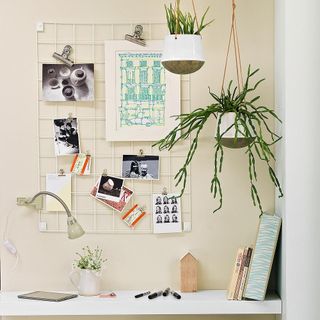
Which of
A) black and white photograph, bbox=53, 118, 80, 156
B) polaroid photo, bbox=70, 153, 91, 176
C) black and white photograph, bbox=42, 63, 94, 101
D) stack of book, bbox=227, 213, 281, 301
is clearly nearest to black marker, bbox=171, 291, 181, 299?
stack of book, bbox=227, 213, 281, 301

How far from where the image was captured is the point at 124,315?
352 centimetres

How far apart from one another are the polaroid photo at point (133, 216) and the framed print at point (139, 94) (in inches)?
13.0

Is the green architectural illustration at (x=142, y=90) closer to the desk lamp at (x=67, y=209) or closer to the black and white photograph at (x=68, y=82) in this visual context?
the black and white photograph at (x=68, y=82)

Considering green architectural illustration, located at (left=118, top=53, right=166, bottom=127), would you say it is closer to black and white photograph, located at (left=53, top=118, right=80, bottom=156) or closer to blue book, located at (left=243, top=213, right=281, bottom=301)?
black and white photograph, located at (left=53, top=118, right=80, bottom=156)

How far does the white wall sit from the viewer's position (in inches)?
126

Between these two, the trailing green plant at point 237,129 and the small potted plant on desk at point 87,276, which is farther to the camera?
the small potted plant on desk at point 87,276

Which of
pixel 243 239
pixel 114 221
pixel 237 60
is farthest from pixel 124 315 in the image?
pixel 237 60

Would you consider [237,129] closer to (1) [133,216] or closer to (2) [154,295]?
(1) [133,216]

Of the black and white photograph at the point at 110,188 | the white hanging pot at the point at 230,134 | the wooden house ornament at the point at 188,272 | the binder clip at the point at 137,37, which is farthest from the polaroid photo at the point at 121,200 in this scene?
the binder clip at the point at 137,37

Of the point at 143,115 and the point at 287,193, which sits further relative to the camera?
the point at 143,115

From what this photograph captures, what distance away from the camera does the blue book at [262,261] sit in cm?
324

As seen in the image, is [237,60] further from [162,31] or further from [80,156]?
[80,156]

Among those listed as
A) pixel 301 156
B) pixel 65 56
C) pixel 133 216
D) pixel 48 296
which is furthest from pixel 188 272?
pixel 65 56

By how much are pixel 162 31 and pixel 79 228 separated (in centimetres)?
98
